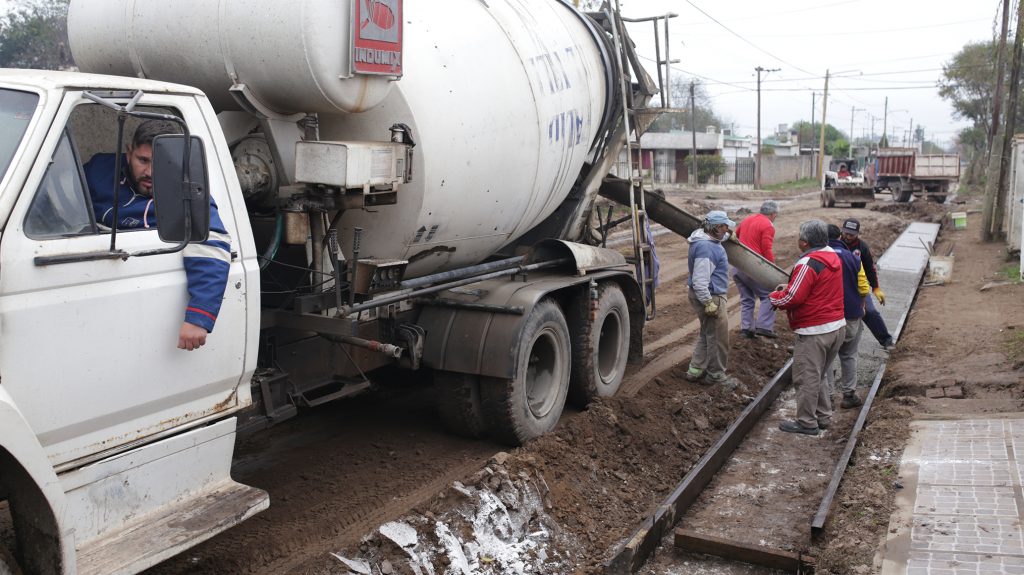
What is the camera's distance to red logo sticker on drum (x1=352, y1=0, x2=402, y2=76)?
4531mm

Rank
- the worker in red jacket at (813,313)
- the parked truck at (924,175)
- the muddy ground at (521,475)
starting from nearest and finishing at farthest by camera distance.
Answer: the muddy ground at (521,475)
the worker in red jacket at (813,313)
the parked truck at (924,175)

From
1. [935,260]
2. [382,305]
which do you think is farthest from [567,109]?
[935,260]

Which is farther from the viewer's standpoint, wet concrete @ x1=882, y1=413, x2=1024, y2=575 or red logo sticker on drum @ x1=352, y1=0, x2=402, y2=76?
wet concrete @ x1=882, y1=413, x2=1024, y2=575

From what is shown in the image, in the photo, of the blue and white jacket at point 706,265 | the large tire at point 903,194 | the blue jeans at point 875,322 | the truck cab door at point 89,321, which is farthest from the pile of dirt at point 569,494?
the large tire at point 903,194

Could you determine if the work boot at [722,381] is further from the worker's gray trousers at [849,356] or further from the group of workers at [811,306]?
the worker's gray trousers at [849,356]

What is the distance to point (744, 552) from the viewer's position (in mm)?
5305

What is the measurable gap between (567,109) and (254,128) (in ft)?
10.4

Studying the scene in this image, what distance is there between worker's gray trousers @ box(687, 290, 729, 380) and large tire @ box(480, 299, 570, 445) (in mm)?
2401

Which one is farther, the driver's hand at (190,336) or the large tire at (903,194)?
the large tire at (903,194)

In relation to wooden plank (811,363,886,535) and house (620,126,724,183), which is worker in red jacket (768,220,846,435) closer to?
wooden plank (811,363,886,535)

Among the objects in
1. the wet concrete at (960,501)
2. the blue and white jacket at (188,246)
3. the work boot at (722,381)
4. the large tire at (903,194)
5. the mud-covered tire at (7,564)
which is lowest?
the work boot at (722,381)

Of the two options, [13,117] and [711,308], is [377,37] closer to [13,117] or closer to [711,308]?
[13,117]

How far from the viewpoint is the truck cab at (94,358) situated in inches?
128

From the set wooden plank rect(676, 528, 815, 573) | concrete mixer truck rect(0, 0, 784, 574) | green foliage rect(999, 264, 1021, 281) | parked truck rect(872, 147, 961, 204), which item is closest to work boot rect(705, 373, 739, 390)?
concrete mixer truck rect(0, 0, 784, 574)
